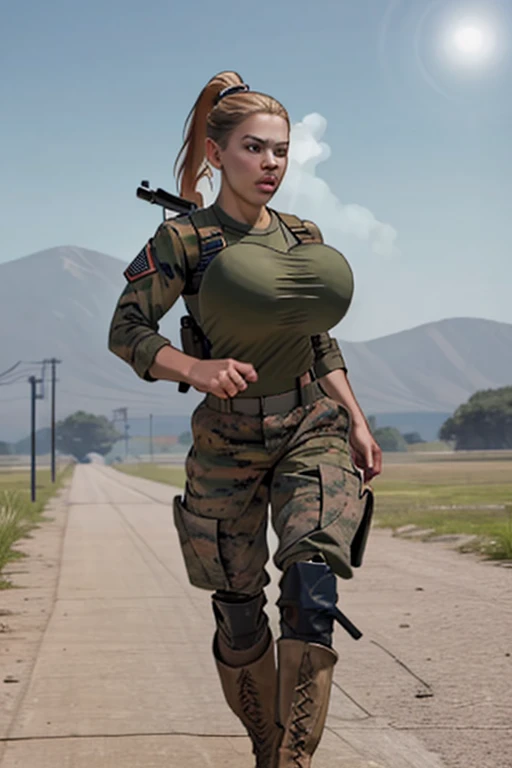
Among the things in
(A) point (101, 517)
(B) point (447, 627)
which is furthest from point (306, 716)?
(A) point (101, 517)

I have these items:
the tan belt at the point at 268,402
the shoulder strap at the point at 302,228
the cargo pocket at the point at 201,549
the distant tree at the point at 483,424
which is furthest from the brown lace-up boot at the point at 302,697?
the distant tree at the point at 483,424

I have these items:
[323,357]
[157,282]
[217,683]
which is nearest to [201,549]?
[323,357]

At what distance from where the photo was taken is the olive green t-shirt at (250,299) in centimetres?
391

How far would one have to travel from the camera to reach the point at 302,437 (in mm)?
4113

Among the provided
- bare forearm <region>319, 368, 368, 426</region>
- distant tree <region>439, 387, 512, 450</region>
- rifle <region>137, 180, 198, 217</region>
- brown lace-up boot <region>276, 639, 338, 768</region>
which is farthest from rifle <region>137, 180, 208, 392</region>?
distant tree <region>439, 387, 512, 450</region>

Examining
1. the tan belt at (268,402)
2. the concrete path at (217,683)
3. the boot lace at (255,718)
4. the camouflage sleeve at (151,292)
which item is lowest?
the concrete path at (217,683)

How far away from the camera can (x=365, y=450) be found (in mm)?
4406

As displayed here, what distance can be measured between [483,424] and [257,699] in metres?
149

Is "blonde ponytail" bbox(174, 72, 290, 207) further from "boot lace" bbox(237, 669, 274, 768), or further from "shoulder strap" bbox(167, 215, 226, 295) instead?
"boot lace" bbox(237, 669, 274, 768)

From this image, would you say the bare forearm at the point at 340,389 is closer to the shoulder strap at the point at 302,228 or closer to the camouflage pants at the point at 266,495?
the camouflage pants at the point at 266,495

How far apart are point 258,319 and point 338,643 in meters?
4.60

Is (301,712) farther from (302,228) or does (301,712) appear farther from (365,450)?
(302,228)

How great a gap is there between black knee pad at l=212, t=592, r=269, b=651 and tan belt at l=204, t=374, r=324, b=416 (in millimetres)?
639

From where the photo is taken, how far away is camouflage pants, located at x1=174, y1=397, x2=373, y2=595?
13.1 feet
